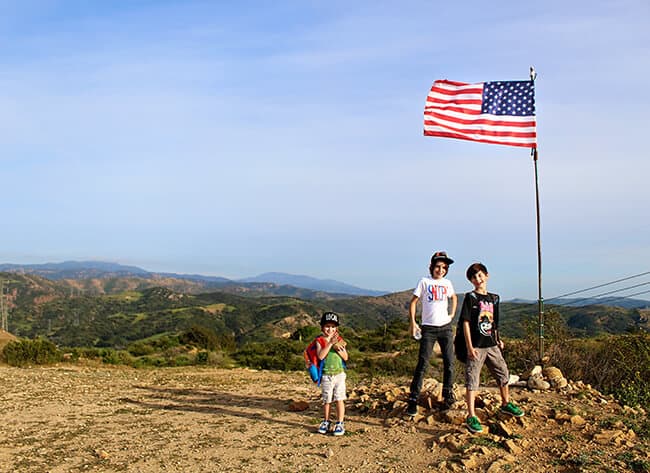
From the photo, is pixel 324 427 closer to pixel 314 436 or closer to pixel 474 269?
pixel 314 436

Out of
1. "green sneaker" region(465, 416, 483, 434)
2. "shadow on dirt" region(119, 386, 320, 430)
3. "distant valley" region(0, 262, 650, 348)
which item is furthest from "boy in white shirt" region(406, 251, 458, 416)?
"distant valley" region(0, 262, 650, 348)

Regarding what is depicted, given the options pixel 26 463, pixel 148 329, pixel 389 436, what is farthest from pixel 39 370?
pixel 148 329

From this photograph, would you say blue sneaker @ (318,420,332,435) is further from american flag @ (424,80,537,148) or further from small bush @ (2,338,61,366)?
small bush @ (2,338,61,366)

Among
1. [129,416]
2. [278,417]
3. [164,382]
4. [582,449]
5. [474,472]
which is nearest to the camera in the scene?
[474,472]

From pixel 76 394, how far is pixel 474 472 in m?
7.75

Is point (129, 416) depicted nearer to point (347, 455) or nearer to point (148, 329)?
point (347, 455)

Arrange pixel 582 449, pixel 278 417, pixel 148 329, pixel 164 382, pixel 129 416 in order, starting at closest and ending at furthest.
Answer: pixel 582 449 → pixel 278 417 → pixel 129 416 → pixel 164 382 → pixel 148 329

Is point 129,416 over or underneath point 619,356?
underneath

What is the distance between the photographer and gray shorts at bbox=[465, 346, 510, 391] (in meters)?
6.17

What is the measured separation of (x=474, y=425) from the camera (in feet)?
20.1

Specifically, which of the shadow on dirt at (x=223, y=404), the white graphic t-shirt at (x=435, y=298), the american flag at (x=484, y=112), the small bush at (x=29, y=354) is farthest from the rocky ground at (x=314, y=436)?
the small bush at (x=29, y=354)

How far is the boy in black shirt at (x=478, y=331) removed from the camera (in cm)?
617

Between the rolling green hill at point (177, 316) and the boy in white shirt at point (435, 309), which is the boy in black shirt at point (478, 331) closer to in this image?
the boy in white shirt at point (435, 309)

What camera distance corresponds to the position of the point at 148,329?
209 feet
